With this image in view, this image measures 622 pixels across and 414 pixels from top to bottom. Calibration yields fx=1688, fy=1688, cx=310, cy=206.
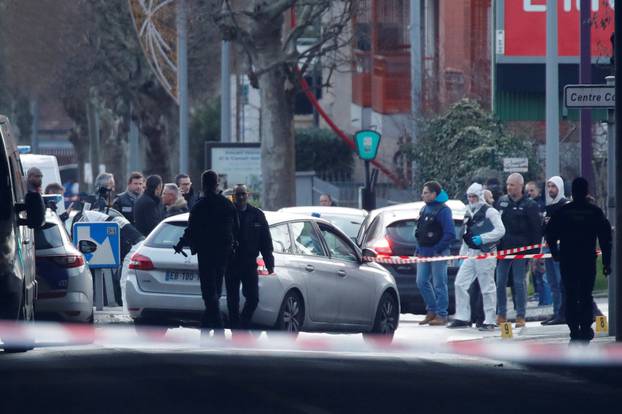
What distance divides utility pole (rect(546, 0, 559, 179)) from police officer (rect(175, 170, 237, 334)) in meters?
9.12

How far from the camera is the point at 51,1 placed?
55.5 meters

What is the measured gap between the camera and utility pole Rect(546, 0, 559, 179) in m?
24.8

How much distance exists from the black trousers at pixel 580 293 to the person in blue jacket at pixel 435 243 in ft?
15.1

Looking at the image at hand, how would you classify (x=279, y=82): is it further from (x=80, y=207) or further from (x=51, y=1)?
(x=51, y=1)

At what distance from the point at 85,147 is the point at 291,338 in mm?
53155

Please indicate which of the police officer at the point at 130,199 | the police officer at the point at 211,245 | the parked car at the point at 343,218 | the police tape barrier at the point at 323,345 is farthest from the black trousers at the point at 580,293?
the parked car at the point at 343,218

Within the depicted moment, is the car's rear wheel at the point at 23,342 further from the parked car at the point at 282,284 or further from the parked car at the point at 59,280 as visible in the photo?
the parked car at the point at 282,284

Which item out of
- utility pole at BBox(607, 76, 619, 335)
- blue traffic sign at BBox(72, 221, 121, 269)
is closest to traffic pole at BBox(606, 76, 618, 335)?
utility pole at BBox(607, 76, 619, 335)

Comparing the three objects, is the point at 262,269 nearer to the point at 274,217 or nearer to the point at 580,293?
the point at 274,217

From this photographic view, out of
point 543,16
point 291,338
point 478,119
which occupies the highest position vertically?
point 543,16

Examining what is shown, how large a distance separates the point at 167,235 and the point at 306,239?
1533mm

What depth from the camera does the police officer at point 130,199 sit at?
898 inches

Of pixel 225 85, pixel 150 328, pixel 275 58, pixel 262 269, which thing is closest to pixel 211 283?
pixel 262 269

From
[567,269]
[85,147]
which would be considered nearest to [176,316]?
[567,269]
